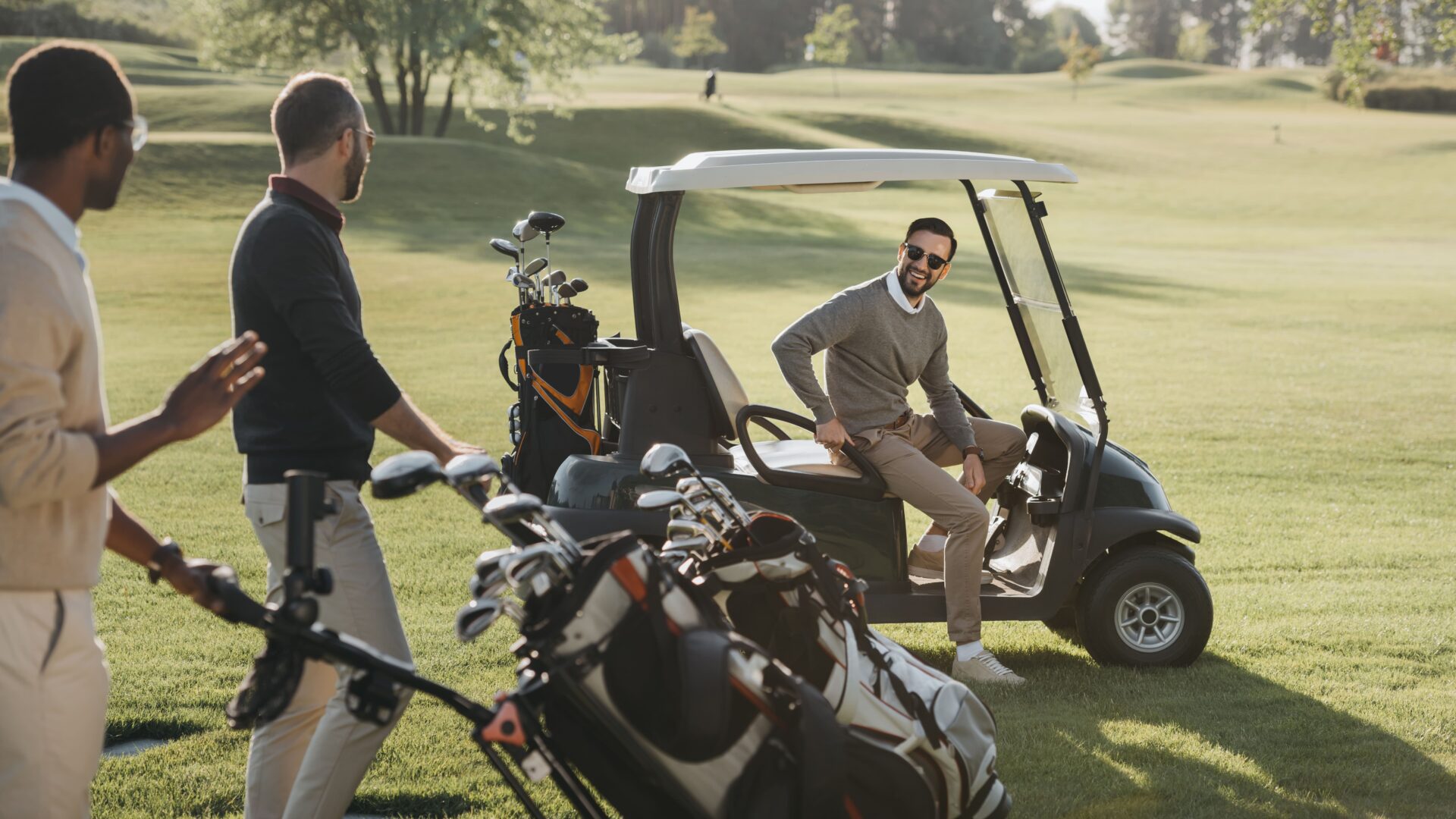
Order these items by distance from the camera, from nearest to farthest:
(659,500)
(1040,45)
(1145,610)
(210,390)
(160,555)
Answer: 1. (210,390)
2. (160,555)
3. (659,500)
4. (1145,610)
5. (1040,45)

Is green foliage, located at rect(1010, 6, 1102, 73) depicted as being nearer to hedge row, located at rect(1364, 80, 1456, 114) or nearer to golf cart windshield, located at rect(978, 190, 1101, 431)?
hedge row, located at rect(1364, 80, 1456, 114)

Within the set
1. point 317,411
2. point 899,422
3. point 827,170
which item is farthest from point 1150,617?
point 317,411

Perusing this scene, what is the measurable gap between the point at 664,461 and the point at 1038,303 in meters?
3.04

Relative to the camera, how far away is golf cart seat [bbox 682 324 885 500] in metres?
4.82

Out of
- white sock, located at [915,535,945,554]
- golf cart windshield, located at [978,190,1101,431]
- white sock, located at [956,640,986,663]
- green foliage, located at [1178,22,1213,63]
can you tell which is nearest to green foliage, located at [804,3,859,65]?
green foliage, located at [1178,22,1213,63]

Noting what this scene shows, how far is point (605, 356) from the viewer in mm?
4645

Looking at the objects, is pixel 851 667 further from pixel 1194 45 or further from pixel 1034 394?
pixel 1194 45

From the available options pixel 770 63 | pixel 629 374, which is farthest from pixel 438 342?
pixel 770 63

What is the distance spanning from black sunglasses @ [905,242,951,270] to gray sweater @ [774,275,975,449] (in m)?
0.17

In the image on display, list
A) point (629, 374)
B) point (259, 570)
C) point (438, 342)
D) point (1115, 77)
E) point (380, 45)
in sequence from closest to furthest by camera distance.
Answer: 1. point (629, 374)
2. point (259, 570)
3. point (438, 342)
4. point (380, 45)
5. point (1115, 77)

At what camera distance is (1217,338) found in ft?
55.5

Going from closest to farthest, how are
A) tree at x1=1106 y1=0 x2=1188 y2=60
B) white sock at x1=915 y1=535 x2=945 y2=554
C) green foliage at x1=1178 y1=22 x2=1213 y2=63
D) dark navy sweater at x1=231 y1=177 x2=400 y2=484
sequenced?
dark navy sweater at x1=231 y1=177 x2=400 y2=484 → white sock at x1=915 y1=535 x2=945 y2=554 → green foliage at x1=1178 y1=22 x2=1213 y2=63 → tree at x1=1106 y1=0 x2=1188 y2=60

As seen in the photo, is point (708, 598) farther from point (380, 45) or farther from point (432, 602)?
point (380, 45)

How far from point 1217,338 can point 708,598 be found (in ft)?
50.8
